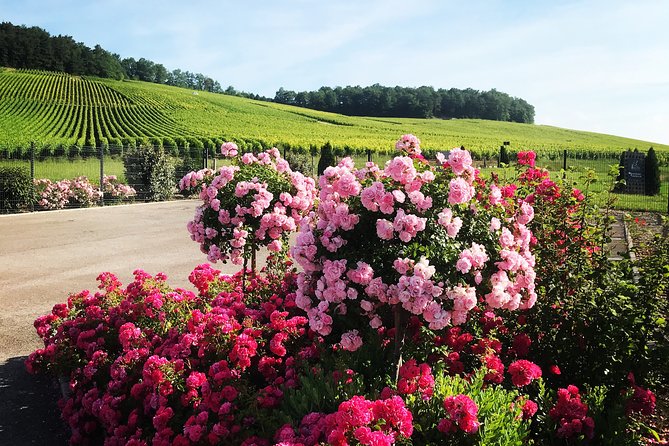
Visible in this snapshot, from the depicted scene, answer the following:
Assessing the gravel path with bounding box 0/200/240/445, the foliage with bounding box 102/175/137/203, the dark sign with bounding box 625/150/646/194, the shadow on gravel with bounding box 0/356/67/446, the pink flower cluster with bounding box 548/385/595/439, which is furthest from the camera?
the dark sign with bounding box 625/150/646/194

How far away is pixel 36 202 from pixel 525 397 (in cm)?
1740

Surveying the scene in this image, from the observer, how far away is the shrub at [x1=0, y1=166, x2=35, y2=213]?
1645cm

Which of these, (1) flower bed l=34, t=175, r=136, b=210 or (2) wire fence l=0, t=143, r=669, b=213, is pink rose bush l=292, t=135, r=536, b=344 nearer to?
(2) wire fence l=0, t=143, r=669, b=213

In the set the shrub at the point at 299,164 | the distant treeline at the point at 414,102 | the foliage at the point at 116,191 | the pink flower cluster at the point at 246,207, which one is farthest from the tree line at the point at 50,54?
the pink flower cluster at the point at 246,207

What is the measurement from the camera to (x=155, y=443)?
131 inches

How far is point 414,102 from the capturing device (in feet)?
378

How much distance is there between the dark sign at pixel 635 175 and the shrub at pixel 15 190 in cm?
2202

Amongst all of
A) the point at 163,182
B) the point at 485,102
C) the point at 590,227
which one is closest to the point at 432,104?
the point at 485,102

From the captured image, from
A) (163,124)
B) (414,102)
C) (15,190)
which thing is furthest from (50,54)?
(15,190)

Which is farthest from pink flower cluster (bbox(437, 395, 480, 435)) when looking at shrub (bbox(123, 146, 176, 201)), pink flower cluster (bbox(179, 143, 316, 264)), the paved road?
shrub (bbox(123, 146, 176, 201))

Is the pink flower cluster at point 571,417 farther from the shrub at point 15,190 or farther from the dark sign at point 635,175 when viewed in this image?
the dark sign at point 635,175

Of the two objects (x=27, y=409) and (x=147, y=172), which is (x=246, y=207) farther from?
(x=147, y=172)

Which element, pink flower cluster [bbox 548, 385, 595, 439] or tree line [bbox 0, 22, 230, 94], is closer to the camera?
pink flower cluster [bbox 548, 385, 595, 439]

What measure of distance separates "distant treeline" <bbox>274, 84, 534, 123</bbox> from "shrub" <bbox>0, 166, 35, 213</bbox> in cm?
10233
